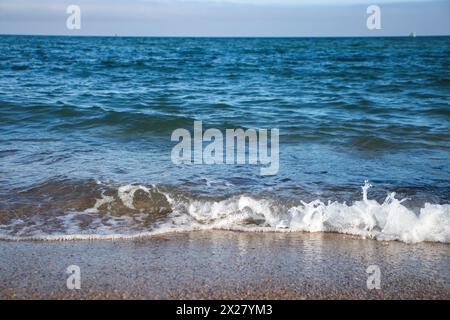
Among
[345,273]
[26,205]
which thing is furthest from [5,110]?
[345,273]

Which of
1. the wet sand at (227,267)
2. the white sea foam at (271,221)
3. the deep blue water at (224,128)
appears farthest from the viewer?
the deep blue water at (224,128)

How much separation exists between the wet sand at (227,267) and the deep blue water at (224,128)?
1.18 metres

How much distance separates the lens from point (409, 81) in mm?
16609

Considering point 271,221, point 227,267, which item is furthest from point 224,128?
point 227,267

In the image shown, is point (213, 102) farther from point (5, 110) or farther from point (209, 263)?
point (209, 263)

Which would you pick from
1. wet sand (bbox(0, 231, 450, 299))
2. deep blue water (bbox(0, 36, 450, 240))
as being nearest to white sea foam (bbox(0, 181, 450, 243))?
wet sand (bbox(0, 231, 450, 299))

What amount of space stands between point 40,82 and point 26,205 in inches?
486

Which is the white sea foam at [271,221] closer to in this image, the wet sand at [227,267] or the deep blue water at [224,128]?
the wet sand at [227,267]

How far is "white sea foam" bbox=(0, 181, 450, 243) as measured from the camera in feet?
14.3

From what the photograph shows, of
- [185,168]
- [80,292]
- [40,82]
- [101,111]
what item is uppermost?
[40,82]

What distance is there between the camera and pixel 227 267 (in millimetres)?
3662

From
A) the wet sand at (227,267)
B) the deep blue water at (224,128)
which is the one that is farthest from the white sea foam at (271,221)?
the deep blue water at (224,128)

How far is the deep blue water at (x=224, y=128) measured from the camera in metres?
5.78

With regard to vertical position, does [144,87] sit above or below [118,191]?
above
